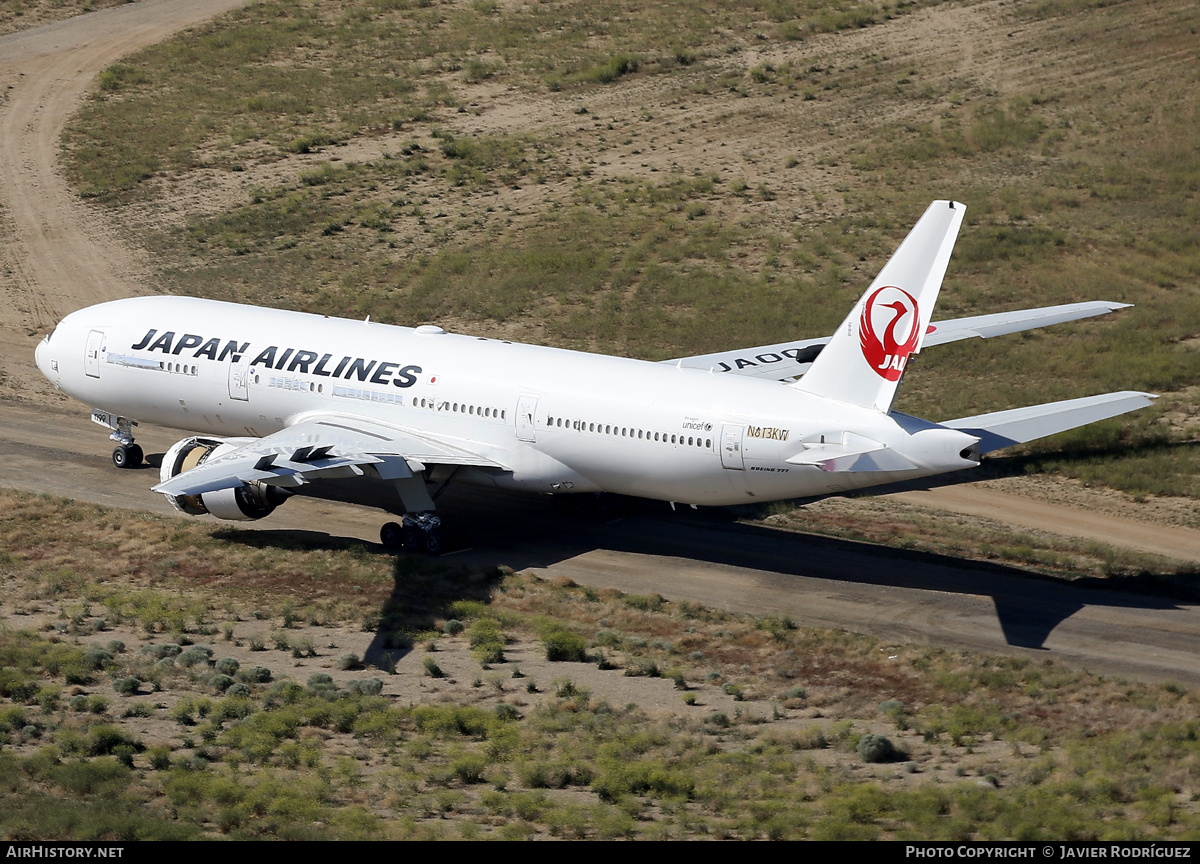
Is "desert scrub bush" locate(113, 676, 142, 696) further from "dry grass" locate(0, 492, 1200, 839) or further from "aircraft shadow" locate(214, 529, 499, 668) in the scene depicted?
"aircraft shadow" locate(214, 529, 499, 668)

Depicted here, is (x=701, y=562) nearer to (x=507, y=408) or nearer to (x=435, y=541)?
(x=507, y=408)

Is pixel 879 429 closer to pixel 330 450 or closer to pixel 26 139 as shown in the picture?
pixel 330 450

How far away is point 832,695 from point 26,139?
72.9 metres

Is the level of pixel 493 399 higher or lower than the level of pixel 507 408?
higher

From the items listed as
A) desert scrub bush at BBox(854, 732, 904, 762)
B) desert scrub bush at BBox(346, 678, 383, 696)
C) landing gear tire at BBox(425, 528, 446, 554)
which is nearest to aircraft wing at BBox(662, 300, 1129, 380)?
landing gear tire at BBox(425, 528, 446, 554)

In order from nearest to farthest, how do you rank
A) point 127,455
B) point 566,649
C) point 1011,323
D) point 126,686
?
1. point 126,686
2. point 566,649
3. point 1011,323
4. point 127,455

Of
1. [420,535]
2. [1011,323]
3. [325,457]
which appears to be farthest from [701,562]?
[1011,323]

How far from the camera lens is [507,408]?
40.6 metres

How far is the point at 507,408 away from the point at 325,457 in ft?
17.4

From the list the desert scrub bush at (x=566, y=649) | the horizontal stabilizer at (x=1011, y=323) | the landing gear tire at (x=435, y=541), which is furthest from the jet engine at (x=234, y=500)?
the horizontal stabilizer at (x=1011, y=323)

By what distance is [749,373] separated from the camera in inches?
1812

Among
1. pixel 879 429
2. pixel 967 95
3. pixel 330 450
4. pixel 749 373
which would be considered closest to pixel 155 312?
pixel 330 450

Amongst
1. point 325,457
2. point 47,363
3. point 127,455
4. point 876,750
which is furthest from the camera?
point 47,363

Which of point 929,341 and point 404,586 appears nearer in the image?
point 404,586
